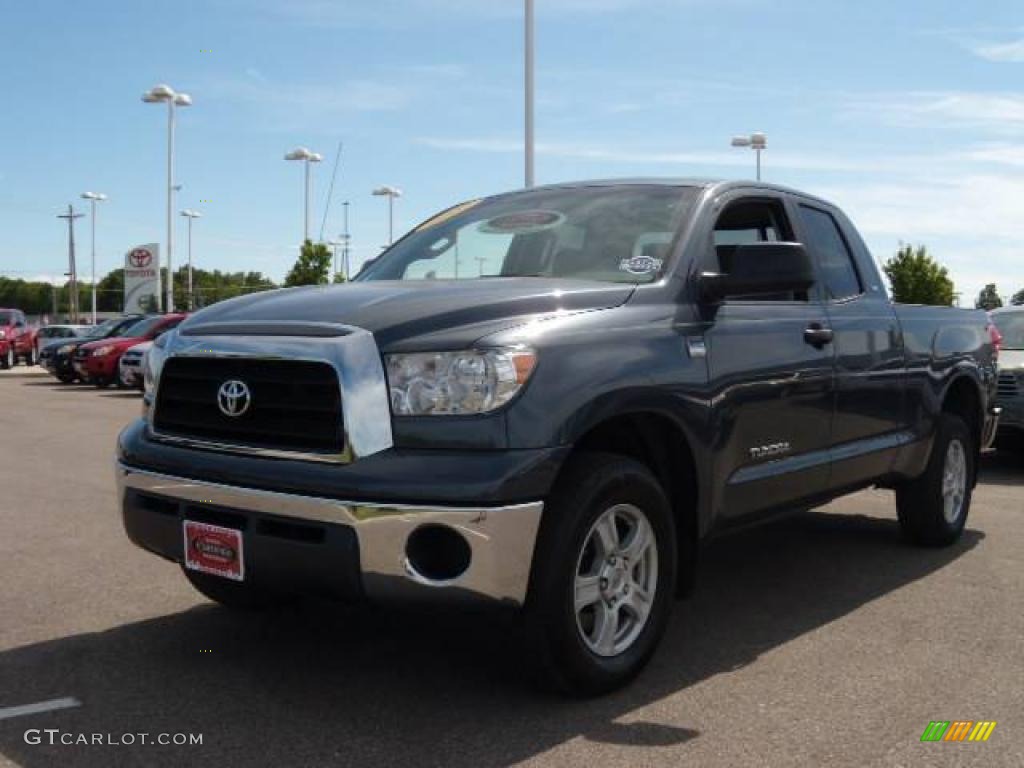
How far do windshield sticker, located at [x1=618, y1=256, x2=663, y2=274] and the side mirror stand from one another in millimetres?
185

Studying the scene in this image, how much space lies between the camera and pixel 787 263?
14.2ft

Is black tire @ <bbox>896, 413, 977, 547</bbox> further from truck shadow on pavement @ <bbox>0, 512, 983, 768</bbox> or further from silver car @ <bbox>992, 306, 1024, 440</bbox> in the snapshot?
silver car @ <bbox>992, 306, 1024, 440</bbox>

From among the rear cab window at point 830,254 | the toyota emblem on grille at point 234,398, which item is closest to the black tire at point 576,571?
the toyota emblem on grille at point 234,398

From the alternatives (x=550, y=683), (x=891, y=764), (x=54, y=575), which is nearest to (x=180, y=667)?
(x=550, y=683)

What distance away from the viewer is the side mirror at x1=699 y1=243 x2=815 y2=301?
14.2 feet

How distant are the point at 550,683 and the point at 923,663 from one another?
1.56 meters

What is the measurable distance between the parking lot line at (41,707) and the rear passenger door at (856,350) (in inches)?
131

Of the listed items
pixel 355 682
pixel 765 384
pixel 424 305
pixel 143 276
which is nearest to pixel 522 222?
pixel 765 384

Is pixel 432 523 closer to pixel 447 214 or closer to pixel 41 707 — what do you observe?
pixel 41 707

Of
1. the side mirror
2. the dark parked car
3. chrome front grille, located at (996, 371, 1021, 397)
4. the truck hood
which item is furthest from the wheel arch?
the dark parked car

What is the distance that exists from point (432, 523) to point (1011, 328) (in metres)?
9.78

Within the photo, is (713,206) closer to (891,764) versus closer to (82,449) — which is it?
(891,764)

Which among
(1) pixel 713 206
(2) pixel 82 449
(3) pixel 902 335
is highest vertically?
(1) pixel 713 206

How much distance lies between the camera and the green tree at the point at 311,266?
4231 cm
